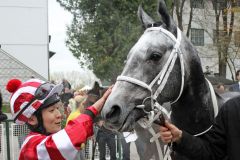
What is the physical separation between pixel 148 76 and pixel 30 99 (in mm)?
893

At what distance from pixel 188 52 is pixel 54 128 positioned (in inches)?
47.8

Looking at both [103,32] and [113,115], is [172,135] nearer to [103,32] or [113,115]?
[113,115]

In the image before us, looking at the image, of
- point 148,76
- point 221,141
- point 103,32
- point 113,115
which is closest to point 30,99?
point 113,115

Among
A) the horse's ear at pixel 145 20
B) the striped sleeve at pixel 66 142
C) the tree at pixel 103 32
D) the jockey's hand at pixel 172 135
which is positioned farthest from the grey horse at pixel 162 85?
the tree at pixel 103 32

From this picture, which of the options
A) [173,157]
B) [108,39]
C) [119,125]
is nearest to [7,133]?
[173,157]

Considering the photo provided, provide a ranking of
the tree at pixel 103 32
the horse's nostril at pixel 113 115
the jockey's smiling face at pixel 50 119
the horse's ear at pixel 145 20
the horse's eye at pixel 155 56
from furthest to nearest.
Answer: the tree at pixel 103 32
the horse's ear at pixel 145 20
the jockey's smiling face at pixel 50 119
the horse's eye at pixel 155 56
the horse's nostril at pixel 113 115

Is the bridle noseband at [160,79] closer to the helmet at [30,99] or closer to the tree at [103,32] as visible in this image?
the helmet at [30,99]

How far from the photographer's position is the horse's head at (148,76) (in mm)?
2797

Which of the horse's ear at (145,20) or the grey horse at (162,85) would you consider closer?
the grey horse at (162,85)

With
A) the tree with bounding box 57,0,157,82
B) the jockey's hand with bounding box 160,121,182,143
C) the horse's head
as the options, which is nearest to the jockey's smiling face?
the horse's head

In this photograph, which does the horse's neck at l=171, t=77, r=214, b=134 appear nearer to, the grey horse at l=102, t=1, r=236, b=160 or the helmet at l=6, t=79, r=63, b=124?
the grey horse at l=102, t=1, r=236, b=160

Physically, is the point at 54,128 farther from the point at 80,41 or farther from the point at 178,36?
the point at 80,41

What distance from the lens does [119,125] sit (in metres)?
2.78

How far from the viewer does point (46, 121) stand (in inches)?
126
